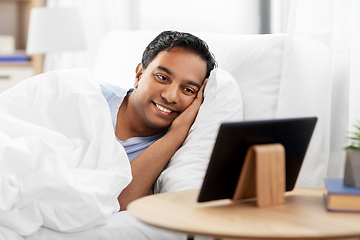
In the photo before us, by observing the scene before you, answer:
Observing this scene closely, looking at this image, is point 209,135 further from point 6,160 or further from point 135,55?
point 135,55

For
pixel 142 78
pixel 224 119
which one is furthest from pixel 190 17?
pixel 224 119

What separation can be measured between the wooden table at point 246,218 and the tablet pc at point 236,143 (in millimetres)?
39

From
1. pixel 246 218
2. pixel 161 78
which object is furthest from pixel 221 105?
pixel 246 218

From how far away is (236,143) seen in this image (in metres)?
0.91

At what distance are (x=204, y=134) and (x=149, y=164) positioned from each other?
199 mm

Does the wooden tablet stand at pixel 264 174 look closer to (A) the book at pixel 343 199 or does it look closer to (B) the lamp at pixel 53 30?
(A) the book at pixel 343 199

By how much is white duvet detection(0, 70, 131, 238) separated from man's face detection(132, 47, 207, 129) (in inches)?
7.0

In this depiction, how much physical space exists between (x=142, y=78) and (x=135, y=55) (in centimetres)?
50

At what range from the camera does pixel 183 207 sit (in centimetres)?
93

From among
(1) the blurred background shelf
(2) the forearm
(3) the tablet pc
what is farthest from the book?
(1) the blurred background shelf

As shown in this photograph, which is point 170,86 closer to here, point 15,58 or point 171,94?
point 171,94

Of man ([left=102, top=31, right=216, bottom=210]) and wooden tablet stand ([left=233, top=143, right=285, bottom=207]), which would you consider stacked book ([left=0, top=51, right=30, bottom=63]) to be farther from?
wooden tablet stand ([left=233, top=143, right=285, bottom=207])

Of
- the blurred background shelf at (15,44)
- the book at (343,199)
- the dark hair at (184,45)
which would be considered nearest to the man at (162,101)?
the dark hair at (184,45)

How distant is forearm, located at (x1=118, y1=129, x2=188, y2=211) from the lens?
1.40 m
